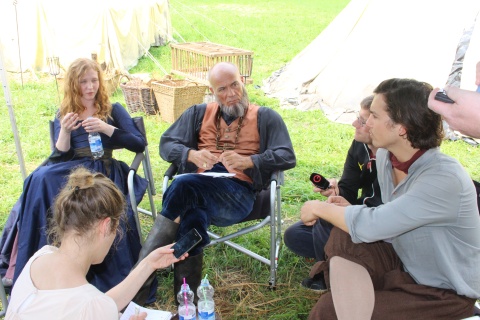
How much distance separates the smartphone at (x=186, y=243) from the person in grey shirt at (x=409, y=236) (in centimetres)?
74

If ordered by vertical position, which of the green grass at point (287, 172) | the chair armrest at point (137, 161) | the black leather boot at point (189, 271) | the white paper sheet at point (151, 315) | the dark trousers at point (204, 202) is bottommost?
the green grass at point (287, 172)

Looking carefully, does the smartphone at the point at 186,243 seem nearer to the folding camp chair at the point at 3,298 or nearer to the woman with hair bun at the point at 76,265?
the woman with hair bun at the point at 76,265

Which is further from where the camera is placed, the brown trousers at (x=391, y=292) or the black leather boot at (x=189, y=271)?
the black leather boot at (x=189, y=271)

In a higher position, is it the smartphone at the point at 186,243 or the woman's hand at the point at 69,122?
the woman's hand at the point at 69,122

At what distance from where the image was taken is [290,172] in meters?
5.28

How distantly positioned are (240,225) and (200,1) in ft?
68.9

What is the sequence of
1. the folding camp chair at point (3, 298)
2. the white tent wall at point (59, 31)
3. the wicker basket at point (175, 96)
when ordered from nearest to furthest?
the folding camp chair at point (3, 298) < the wicker basket at point (175, 96) < the white tent wall at point (59, 31)

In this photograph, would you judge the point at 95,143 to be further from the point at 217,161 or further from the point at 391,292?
the point at 391,292

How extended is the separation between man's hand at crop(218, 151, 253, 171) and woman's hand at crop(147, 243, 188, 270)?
1108 mm

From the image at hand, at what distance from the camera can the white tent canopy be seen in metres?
6.96

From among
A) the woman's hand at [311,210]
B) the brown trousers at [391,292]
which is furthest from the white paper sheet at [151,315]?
the woman's hand at [311,210]

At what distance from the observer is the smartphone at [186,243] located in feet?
8.01

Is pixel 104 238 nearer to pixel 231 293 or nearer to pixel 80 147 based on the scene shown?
pixel 231 293

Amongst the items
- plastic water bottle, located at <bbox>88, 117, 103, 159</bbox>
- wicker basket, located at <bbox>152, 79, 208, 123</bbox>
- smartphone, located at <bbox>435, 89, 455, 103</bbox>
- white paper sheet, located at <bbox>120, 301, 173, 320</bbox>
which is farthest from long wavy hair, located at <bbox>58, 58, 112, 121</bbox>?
wicker basket, located at <bbox>152, 79, 208, 123</bbox>
